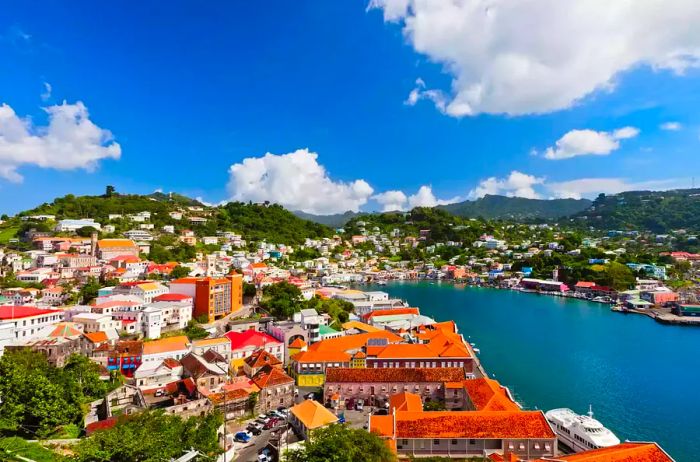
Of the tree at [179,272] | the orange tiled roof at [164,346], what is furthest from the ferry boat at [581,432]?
the tree at [179,272]

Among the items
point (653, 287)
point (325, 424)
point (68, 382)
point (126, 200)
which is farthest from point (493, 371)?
point (126, 200)

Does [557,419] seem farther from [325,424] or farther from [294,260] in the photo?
[294,260]

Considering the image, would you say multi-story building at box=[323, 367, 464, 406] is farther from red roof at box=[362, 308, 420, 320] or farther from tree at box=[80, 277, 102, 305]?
tree at box=[80, 277, 102, 305]

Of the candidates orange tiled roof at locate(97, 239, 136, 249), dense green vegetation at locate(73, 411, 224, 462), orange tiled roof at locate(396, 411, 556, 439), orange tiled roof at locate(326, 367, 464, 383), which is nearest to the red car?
orange tiled roof at locate(326, 367, 464, 383)

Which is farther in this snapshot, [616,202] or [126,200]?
[616,202]

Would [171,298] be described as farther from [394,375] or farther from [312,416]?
[312,416]

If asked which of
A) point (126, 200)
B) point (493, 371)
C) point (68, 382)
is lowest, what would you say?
point (493, 371)

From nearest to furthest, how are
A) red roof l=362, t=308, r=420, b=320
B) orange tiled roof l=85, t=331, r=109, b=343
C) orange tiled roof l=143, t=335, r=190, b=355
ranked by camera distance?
1. orange tiled roof l=143, t=335, r=190, b=355
2. orange tiled roof l=85, t=331, r=109, b=343
3. red roof l=362, t=308, r=420, b=320

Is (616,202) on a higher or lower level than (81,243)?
higher
